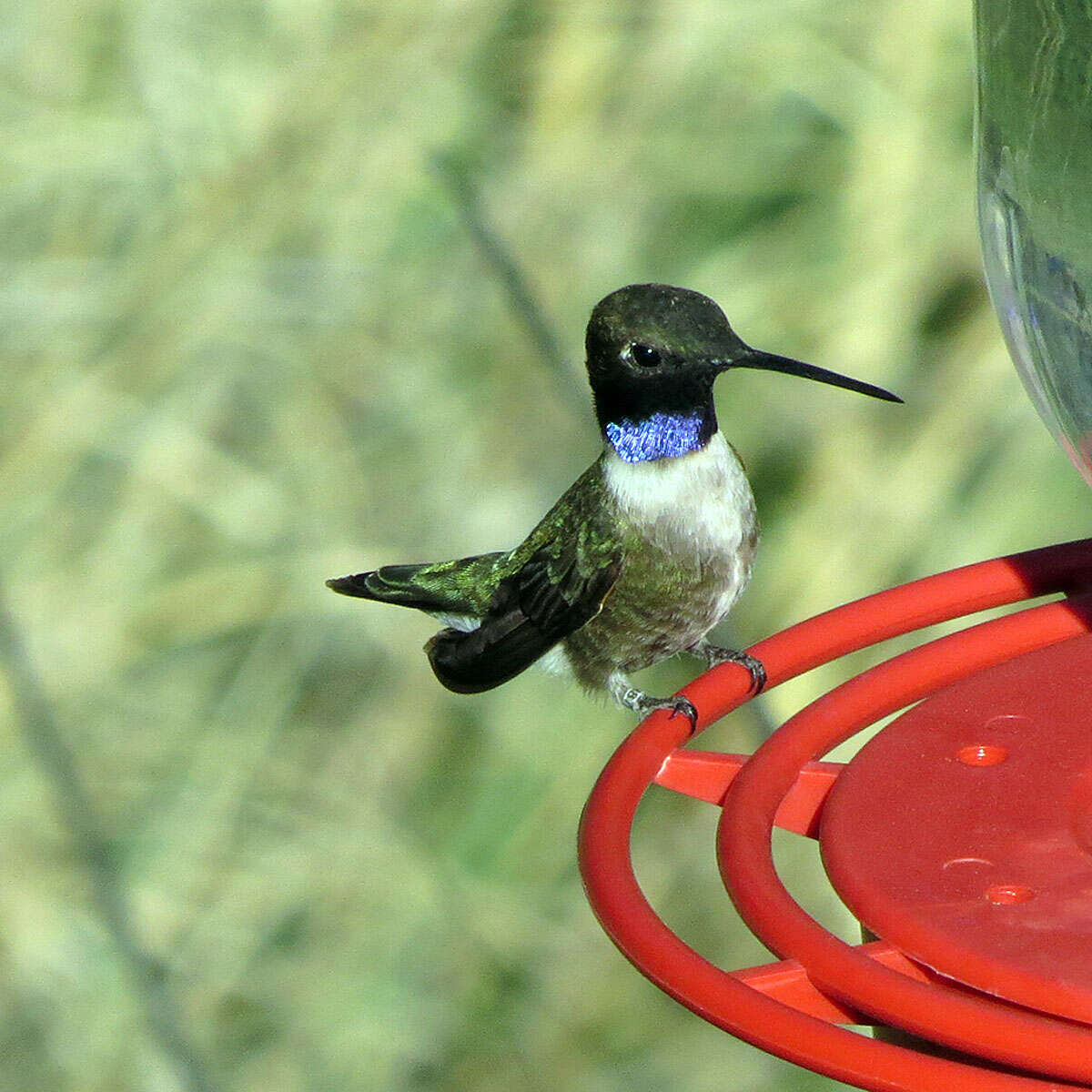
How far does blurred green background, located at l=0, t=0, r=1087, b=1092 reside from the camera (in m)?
2.90

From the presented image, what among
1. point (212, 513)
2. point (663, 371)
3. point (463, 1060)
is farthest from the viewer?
point (212, 513)

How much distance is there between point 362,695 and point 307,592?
0.58 ft

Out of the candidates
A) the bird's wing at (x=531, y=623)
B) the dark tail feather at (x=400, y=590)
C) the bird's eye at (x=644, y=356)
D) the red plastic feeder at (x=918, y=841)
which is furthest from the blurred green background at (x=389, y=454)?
the red plastic feeder at (x=918, y=841)

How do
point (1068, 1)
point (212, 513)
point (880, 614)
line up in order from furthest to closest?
point (212, 513)
point (880, 614)
point (1068, 1)

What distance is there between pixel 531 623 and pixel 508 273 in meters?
1.24

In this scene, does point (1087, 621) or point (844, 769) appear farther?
point (1087, 621)

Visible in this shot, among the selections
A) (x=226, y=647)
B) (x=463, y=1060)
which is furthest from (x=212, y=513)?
(x=463, y=1060)

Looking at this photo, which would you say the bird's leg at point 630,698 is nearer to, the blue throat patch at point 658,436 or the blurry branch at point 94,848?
the blue throat patch at point 658,436

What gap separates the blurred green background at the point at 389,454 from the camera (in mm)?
2902

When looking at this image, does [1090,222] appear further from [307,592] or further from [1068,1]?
[307,592]

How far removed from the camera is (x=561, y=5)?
328 cm

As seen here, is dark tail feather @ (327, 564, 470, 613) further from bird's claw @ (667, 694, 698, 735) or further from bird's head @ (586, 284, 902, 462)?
bird's claw @ (667, 694, 698, 735)

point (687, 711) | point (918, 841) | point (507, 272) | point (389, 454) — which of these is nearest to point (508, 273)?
point (507, 272)

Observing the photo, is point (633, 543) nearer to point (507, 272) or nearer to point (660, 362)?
point (660, 362)
